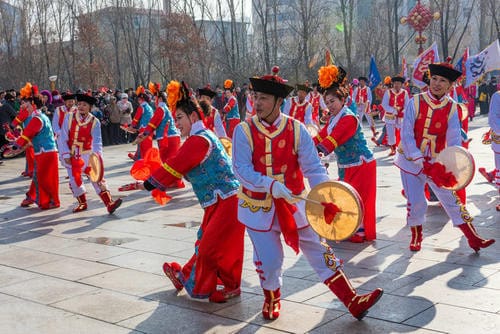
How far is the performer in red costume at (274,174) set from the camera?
195 inches

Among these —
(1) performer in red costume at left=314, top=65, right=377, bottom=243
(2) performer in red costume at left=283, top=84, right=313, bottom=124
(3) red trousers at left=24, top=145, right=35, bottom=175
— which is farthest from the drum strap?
(3) red trousers at left=24, top=145, right=35, bottom=175

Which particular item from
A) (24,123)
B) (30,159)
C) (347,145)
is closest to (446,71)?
(347,145)

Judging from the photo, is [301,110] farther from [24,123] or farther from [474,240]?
[474,240]

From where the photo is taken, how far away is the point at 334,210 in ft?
15.3

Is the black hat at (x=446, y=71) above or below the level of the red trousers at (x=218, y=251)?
above

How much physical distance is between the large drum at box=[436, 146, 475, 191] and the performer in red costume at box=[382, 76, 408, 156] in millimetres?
9480

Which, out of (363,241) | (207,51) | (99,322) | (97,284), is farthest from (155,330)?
(207,51)

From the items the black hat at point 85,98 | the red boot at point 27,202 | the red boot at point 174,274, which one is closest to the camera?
the red boot at point 174,274

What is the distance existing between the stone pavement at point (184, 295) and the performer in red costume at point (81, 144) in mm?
409

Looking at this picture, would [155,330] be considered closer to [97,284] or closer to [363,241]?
[97,284]

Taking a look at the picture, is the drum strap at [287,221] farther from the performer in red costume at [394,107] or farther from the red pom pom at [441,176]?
the performer in red costume at [394,107]

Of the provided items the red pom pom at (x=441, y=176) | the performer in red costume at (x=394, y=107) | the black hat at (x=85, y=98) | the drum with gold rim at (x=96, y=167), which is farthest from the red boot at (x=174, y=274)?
the performer in red costume at (x=394, y=107)

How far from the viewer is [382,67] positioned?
119 ft

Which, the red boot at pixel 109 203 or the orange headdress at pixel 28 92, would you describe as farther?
the orange headdress at pixel 28 92
